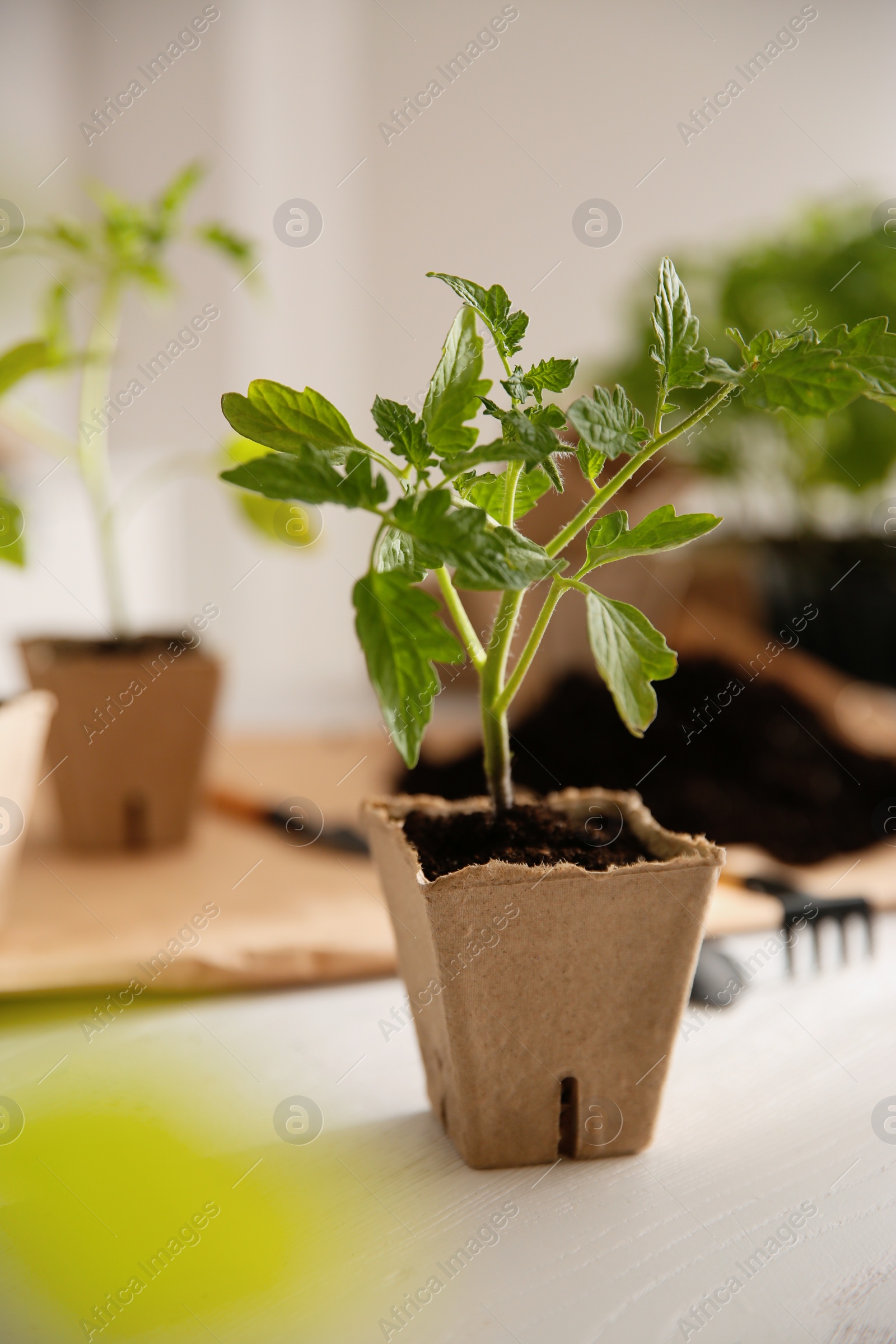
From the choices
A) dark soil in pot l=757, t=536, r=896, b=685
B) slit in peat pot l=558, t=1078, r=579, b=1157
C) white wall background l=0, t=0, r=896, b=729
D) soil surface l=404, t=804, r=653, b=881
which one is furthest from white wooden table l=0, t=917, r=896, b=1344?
white wall background l=0, t=0, r=896, b=729

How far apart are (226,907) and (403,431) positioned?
52 centimetres

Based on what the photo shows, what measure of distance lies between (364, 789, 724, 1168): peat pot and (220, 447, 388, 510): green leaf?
0.19 m

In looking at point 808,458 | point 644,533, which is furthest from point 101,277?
point 808,458

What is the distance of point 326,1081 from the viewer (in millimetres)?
627

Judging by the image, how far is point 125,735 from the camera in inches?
39.9

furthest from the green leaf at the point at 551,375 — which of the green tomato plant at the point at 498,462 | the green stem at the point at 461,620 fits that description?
the green stem at the point at 461,620

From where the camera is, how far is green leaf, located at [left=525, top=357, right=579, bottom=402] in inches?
20.1

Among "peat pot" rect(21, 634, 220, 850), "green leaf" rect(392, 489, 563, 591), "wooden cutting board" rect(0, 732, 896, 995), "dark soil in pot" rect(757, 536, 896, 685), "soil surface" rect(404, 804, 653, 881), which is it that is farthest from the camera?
"dark soil in pot" rect(757, 536, 896, 685)

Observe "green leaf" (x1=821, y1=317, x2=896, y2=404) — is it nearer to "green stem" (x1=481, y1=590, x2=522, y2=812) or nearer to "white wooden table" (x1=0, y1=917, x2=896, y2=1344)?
"green stem" (x1=481, y1=590, x2=522, y2=812)

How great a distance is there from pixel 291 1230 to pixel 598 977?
7.6 inches

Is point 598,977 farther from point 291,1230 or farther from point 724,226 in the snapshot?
point 724,226

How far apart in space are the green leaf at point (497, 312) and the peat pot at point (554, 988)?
0.26m

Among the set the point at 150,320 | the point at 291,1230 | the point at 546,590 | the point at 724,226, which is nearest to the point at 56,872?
the point at 291,1230

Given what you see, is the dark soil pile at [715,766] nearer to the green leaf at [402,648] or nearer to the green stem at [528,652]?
the green stem at [528,652]
